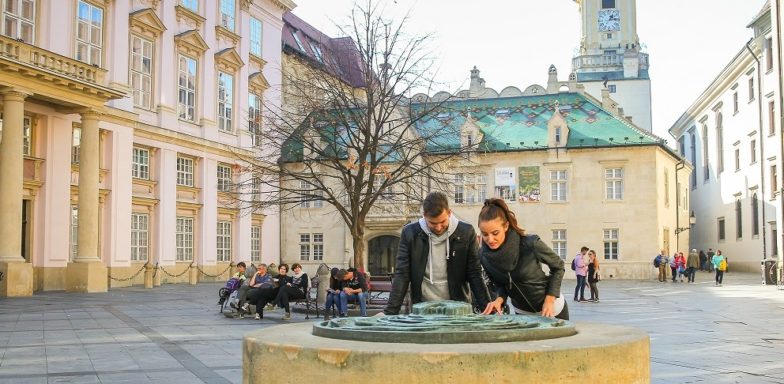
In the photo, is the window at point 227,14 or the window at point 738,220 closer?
the window at point 227,14

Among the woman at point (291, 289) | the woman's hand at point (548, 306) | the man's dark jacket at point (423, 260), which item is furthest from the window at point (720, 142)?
the woman's hand at point (548, 306)

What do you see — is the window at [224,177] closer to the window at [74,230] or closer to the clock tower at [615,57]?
the window at [74,230]

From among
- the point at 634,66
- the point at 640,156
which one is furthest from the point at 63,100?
the point at 634,66

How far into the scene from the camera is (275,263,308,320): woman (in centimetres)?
1897

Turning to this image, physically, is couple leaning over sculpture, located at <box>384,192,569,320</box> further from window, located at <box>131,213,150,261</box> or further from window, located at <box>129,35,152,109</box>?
window, located at <box>131,213,150,261</box>

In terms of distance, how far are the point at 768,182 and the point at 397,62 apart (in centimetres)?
2934

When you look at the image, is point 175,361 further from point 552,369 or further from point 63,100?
point 63,100

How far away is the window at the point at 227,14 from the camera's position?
41.2 meters

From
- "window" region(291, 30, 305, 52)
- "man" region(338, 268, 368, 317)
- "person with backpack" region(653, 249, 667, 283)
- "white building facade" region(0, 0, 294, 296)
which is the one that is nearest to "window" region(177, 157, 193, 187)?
"white building facade" region(0, 0, 294, 296)

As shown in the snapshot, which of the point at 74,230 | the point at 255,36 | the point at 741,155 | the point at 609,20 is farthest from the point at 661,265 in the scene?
the point at 609,20

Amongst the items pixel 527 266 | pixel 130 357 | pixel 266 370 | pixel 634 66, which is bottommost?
pixel 130 357

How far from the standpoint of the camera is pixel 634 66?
316 ft

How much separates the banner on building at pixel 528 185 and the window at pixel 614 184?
3.82 metres

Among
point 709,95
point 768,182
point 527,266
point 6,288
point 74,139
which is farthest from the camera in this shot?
point 709,95
